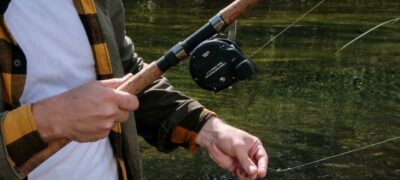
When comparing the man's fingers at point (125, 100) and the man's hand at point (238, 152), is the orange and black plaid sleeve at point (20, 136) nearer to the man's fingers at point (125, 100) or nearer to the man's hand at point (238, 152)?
the man's fingers at point (125, 100)

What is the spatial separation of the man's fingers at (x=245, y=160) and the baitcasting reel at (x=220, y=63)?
0.55 feet

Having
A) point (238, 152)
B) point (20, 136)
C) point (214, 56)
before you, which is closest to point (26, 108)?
point (20, 136)

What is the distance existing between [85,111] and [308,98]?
5.05 meters

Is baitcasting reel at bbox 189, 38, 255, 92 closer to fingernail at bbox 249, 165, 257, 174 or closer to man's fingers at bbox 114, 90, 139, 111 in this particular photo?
fingernail at bbox 249, 165, 257, 174

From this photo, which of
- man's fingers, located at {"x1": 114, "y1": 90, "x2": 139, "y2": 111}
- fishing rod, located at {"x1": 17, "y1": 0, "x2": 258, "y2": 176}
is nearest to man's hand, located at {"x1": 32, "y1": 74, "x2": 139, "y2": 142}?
man's fingers, located at {"x1": 114, "y1": 90, "x2": 139, "y2": 111}

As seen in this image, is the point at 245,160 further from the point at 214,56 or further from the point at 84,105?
the point at 84,105

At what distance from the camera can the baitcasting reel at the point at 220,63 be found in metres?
1.81

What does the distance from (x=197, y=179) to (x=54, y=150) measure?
3.17m

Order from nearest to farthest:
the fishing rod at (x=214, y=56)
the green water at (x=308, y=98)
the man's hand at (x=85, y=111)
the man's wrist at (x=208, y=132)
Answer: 1. the man's hand at (x=85, y=111)
2. the fishing rod at (x=214, y=56)
3. the man's wrist at (x=208, y=132)
4. the green water at (x=308, y=98)

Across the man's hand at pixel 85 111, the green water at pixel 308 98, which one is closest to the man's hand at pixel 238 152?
the man's hand at pixel 85 111

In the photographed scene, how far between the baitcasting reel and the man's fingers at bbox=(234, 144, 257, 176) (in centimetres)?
17

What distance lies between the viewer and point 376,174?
4.84m

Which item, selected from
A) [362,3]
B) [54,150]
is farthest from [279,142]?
[362,3]

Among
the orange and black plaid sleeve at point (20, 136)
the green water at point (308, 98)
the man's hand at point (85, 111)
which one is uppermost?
the man's hand at point (85, 111)
